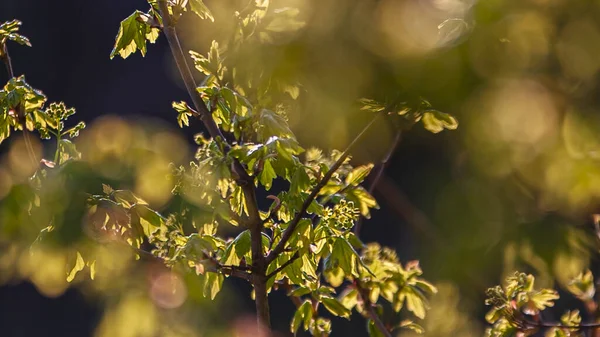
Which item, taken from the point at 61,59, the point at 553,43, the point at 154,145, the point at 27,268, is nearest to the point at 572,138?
the point at 553,43

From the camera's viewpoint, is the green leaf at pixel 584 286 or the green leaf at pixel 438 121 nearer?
the green leaf at pixel 438 121

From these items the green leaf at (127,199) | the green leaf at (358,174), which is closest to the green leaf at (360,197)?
the green leaf at (358,174)

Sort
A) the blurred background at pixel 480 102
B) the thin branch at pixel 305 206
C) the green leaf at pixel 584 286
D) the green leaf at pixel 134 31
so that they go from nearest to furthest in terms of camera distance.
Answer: the blurred background at pixel 480 102
the thin branch at pixel 305 206
the green leaf at pixel 134 31
the green leaf at pixel 584 286

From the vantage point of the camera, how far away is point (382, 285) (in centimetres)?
176

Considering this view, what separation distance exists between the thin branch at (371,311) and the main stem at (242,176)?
0.38 meters

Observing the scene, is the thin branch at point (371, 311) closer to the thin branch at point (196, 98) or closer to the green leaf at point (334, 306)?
the green leaf at point (334, 306)

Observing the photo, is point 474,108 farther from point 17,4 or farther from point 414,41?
point 17,4

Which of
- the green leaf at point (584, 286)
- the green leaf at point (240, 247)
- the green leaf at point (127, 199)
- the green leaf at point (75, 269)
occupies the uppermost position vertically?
the green leaf at point (127, 199)

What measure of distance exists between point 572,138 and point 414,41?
221mm

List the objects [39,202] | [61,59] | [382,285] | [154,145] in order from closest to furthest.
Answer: [154,145] < [39,202] < [382,285] < [61,59]

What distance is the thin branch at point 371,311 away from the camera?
169cm

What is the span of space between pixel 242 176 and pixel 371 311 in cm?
58

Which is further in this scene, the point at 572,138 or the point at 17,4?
the point at 17,4

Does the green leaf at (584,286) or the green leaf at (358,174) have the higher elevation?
the green leaf at (358,174)
